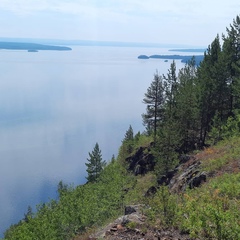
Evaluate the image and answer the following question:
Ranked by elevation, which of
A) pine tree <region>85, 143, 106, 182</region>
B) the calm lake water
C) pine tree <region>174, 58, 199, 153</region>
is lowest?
the calm lake water

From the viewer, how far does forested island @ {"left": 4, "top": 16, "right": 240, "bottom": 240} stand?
1133 centimetres

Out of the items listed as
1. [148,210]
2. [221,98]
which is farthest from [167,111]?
[148,210]

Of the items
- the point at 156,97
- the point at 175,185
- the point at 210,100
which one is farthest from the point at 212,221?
the point at 156,97

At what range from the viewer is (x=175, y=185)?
25453 millimetres

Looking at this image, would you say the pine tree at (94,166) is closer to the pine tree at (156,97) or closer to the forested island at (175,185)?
the forested island at (175,185)

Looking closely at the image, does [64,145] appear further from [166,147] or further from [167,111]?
[166,147]

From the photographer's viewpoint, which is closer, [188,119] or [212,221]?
[212,221]

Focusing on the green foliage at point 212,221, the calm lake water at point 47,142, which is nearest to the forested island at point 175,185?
the green foliage at point 212,221

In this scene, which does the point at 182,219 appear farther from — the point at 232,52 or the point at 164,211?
the point at 232,52

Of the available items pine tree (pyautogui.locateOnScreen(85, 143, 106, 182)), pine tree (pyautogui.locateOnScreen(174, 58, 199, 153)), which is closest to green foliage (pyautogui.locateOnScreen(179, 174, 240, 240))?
pine tree (pyautogui.locateOnScreen(174, 58, 199, 153))

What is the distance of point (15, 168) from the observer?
4033 inches

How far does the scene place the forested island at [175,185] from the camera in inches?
446

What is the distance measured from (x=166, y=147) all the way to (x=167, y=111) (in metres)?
16.5

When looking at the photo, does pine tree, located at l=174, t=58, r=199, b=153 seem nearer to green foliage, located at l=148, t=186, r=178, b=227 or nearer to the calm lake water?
green foliage, located at l=148, t=186, r=178, b=227
